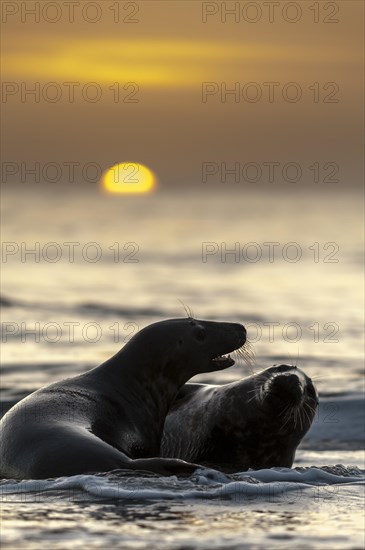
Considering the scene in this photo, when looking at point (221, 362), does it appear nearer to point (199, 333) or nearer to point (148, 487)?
point (199, 333)

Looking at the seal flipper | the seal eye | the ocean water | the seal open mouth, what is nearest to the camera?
the ocean water

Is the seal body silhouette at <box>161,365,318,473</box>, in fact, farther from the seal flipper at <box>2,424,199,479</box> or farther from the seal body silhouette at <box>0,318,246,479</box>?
the seal flipper at <box>2,424,199,479</box>

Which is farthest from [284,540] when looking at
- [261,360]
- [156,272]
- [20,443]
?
[156,272]

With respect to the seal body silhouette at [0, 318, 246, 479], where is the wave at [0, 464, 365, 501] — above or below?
below

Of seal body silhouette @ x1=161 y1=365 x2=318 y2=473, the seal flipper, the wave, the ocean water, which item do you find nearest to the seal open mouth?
seal body silhouette @ x1=161 y1=365 x2=318 y2=473

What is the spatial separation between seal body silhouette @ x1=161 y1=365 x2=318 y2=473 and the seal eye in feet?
1.53

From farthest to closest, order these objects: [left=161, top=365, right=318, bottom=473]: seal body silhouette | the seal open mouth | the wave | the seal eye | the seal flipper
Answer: the seal open mouth
the seal eye
[left=161, top=365, right=318, bottom=473]: seal body silhouette
the seal flipper
the wave

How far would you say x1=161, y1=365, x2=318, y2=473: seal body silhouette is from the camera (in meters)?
11.4

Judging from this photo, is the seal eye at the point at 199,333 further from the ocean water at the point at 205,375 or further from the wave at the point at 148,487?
the wave at the point at 148,487

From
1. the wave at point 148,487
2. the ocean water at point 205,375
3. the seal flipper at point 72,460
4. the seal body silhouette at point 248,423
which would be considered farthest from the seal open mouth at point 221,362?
the seal flipper at point 72,460

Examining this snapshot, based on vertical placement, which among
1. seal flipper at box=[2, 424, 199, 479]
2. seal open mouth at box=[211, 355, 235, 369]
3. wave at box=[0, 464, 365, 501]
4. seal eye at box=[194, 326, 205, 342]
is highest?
seal eye at box=[194, 326, 205, 342]

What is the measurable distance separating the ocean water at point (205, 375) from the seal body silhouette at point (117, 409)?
0.17 meters

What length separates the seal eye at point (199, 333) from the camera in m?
11.9

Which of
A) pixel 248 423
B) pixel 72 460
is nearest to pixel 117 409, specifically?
pixel 248 423
